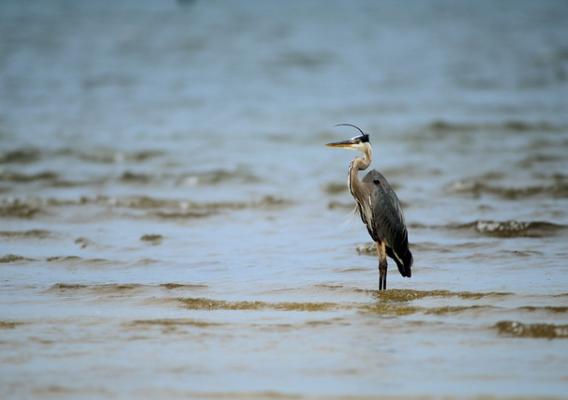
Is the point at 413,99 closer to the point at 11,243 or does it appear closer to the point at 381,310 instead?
the point at 11,243

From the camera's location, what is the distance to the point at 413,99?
23.2 m

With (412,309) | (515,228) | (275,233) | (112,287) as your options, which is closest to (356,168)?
(412,309)

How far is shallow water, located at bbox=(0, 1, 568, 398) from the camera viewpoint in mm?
5988

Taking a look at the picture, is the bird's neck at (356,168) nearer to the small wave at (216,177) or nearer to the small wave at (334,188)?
the small wave at (334,188)

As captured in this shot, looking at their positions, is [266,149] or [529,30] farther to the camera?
[529,30]

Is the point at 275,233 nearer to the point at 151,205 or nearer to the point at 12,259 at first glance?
the point at 151,205

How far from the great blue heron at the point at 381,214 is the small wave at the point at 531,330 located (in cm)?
160

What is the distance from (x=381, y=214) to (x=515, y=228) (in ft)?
8.07

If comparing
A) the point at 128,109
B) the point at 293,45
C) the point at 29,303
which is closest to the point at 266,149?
the point at 128,109

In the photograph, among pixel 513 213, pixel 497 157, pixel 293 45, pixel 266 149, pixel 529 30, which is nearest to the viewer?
pixel 513 213

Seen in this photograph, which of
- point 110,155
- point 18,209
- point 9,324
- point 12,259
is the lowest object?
point 9,324

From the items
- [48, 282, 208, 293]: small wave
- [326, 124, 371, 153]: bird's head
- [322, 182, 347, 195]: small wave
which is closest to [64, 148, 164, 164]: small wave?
[322, 182, 347, 195]: small wave

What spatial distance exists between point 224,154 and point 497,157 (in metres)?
4.17

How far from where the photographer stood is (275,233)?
10.7m
